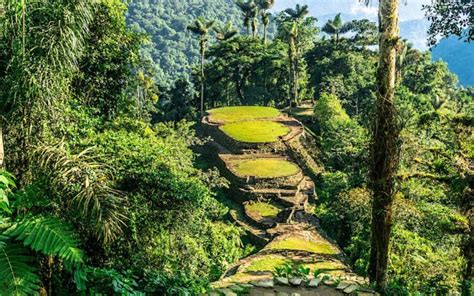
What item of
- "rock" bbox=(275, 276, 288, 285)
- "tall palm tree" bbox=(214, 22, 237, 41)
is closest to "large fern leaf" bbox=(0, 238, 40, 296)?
"rock" bbox=(275, 276, 288, 285)

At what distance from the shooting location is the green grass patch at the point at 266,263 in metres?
12.3

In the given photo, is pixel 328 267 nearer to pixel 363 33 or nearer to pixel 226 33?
pixel 226 33

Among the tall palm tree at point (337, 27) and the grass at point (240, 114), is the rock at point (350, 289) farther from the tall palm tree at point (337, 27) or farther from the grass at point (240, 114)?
the tall palm tree at point (337, 27)

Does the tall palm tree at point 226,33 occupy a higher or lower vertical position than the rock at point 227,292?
higher

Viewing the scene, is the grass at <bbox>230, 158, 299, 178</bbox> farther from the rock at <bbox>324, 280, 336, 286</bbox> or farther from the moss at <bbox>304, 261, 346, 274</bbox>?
the rock at <bbox>324, 280, 336, 286</bbox>

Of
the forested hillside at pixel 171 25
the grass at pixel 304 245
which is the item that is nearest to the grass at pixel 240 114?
the grass at pixel 304 245

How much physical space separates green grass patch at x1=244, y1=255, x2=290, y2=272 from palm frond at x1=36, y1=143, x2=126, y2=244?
7.76m

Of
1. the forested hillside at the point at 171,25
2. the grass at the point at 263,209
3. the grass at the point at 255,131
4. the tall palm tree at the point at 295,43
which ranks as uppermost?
the forested hillside at the point at 171,25

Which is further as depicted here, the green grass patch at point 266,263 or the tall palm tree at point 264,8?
the tall palm tree at point 264,8

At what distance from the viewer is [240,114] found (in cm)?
3306

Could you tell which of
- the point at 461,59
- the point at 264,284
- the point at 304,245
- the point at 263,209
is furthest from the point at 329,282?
the point at 461,59

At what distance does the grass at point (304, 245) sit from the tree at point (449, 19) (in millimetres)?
10295

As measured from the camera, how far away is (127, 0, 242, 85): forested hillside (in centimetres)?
8406

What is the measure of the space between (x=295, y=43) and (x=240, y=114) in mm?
7490
